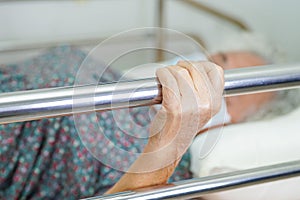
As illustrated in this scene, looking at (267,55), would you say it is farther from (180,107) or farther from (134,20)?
(180,107)

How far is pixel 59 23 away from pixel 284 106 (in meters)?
1.05

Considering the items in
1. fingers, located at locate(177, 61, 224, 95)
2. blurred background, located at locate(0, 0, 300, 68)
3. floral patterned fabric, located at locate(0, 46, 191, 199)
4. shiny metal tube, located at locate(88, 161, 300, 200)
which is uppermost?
fingers, located at locate(177, 61, 224, 95)

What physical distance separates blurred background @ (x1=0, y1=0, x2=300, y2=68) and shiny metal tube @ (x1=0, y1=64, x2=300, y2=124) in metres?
1.25

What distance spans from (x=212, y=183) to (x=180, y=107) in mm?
127

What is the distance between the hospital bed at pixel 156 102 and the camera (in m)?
0.61

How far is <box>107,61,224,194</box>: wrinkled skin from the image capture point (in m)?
0.70

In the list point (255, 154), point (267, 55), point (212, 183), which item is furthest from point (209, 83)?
point (267, 55)

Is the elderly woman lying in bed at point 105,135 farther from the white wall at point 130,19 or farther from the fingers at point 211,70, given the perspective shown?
the white wall at point 130,19

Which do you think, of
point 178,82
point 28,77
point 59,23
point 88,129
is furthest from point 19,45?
point 178,82

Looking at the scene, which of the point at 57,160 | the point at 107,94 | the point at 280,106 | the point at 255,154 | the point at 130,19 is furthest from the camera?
the point at 130,19

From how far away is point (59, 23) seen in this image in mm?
2094

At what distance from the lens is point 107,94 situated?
0.64 meters

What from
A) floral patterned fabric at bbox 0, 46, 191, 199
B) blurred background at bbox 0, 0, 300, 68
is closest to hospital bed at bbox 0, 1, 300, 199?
floral patterned fabric at bbox 0, 46, 191, 199

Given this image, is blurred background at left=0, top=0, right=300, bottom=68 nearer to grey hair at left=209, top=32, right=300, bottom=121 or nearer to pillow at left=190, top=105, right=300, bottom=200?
grey hair at left=209, top=32, right=300, bottom=121
